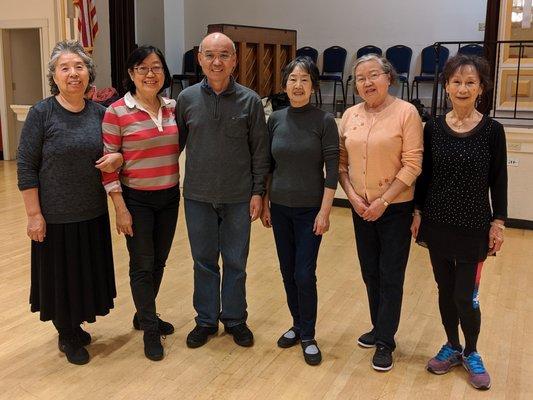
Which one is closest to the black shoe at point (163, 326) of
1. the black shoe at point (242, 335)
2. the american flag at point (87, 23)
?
the black shoe at point (242, 335)

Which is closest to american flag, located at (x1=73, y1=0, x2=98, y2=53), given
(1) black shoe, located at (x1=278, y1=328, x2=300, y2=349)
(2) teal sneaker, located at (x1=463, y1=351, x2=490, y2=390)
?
(1) black shoe, located at (x1=278, y1=328, x2=300, y2=349)

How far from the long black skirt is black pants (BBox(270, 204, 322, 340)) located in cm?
86

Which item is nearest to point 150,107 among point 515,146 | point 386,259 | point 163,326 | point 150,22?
point 163,326

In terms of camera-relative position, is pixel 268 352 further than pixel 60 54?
Yes

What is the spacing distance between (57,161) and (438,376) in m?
1.98

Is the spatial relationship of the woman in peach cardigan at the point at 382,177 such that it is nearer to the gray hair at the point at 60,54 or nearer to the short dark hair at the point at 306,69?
the short dark hair at the point at 306,69

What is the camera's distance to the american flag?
801cm

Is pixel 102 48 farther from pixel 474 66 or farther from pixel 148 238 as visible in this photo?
pixel 474 66

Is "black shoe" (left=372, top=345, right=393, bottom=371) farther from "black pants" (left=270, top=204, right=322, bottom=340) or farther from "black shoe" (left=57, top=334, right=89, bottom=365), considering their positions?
"black shoe" (left=57, top=334, right=89, bottom=365)

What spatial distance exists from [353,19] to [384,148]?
7.69 m

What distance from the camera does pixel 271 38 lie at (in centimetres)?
858

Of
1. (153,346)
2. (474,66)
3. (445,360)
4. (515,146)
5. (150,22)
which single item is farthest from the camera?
(150,22)

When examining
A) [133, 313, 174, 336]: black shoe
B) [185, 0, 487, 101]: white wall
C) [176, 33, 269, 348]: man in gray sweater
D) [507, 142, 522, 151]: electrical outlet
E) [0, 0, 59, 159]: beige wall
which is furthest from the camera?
[185, 0, 487, 101]: white wall

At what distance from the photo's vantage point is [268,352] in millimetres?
2854
